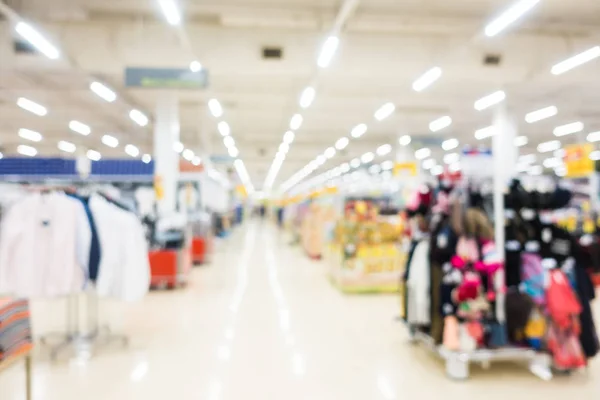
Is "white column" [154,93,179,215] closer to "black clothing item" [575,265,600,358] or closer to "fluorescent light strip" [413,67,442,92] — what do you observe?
"fluorescent light strip" [413,67,442,92]

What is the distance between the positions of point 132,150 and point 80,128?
7.49 metres

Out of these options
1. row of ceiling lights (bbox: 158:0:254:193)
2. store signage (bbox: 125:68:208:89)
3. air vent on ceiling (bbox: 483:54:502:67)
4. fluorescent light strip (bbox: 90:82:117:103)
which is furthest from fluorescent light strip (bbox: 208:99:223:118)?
air vent on ceiling (bbox: 483:54:502:67)

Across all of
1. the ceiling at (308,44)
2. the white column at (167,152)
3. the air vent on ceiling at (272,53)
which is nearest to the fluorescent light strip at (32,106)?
the ceiling at (308,44)

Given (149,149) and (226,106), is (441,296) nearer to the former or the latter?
(226,106)

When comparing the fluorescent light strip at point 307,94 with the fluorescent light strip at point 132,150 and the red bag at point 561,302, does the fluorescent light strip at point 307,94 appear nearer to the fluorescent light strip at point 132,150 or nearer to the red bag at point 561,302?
the red bag at point 561,302

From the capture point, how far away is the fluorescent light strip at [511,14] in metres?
6.14

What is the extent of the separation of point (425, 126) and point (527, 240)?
13993mm

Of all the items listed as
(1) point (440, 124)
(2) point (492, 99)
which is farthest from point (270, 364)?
(1) point (440, 124)

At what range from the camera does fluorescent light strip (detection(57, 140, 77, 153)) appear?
22328 millimetres

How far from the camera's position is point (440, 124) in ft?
56.7

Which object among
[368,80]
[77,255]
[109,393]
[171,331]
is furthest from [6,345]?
[368,80]

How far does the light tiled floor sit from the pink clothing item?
757 millimetres

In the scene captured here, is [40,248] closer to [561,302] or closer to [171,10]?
[171,10]

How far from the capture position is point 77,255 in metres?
4.76
